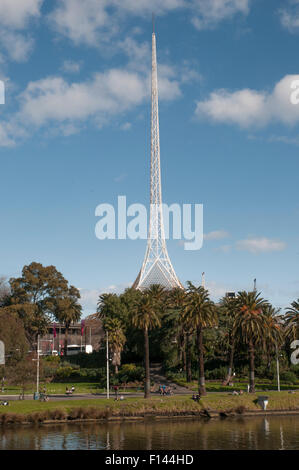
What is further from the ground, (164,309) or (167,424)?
(164,309)

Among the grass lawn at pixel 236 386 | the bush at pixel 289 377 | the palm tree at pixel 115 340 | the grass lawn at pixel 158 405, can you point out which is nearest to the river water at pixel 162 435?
the grass lawn at pixel 158 405

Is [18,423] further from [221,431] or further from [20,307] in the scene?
[20,307]

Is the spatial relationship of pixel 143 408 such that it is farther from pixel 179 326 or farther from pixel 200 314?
pixel 179 326

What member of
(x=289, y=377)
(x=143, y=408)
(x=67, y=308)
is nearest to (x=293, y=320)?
(x=289, y=377)

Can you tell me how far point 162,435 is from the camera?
4394 cm

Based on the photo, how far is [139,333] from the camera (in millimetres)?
84750

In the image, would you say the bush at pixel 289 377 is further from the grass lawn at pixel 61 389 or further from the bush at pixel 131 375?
the grass lawn at pixel 61 389

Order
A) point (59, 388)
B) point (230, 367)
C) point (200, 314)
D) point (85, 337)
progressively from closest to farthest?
1. point (200, 314)
2. point (230, 367)
3. point (59, 388)
4. point (85, 337)

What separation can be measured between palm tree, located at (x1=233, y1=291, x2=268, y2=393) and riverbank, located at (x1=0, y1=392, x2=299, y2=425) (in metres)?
6.28

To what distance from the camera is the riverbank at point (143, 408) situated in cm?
5162

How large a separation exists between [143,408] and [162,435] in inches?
423
